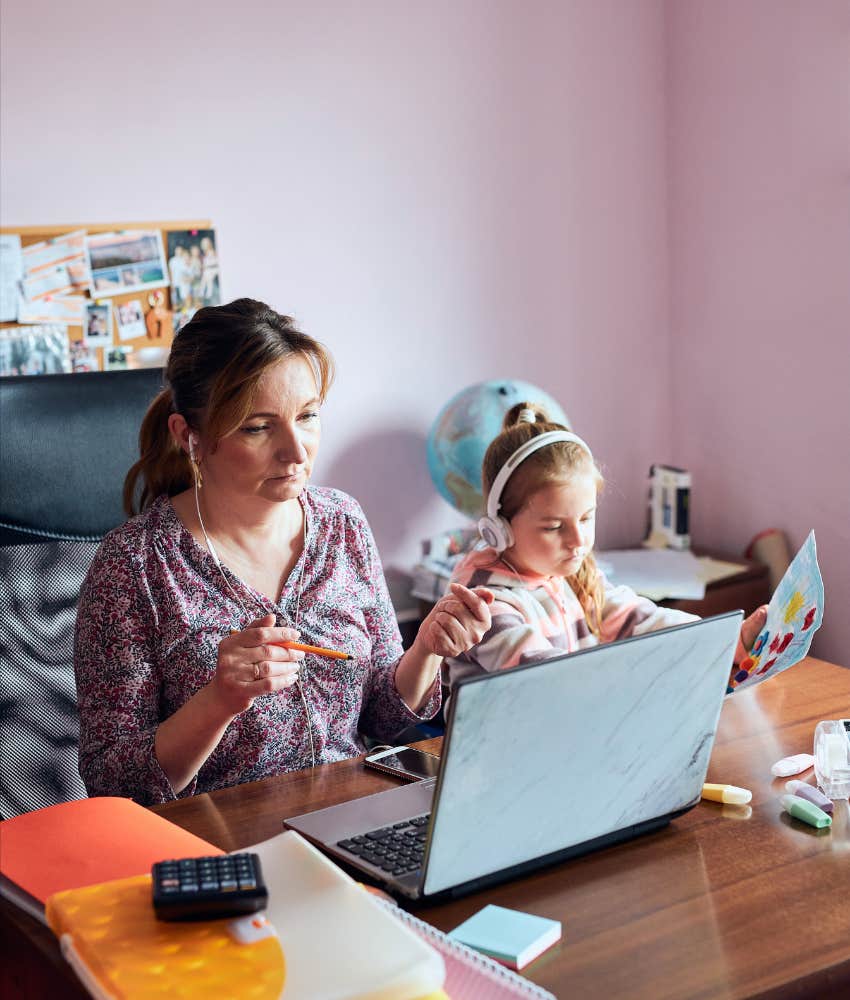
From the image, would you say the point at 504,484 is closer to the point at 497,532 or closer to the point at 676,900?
the point at 497,532

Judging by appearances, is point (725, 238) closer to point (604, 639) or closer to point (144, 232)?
point (144, 232)

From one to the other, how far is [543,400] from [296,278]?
2.05 feet

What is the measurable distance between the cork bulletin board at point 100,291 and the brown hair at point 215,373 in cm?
90

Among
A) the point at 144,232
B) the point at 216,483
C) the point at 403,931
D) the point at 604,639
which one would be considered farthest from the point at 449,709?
the point at 144,232

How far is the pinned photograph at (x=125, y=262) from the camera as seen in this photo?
2531 millimetres

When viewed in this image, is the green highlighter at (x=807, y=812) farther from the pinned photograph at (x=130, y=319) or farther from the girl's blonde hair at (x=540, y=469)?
the pinned photograph at (x=130, y=319)

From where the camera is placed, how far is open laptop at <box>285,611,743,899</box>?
3.14 feet

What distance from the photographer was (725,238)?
305 centimetres

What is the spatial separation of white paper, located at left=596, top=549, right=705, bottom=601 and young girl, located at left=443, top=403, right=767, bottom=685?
954 millimetres

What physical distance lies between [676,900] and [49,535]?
3.35ft

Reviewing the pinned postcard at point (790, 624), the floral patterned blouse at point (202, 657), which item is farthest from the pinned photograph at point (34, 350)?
the pinned postcard at point (790, 624)

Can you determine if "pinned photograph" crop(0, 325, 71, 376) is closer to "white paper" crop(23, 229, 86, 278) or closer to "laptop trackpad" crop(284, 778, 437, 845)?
"white paper" crop(23, 229, 86, 278)

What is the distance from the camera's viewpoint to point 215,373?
4.85 ft

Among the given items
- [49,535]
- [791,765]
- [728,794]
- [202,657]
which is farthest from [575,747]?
[49,535]
